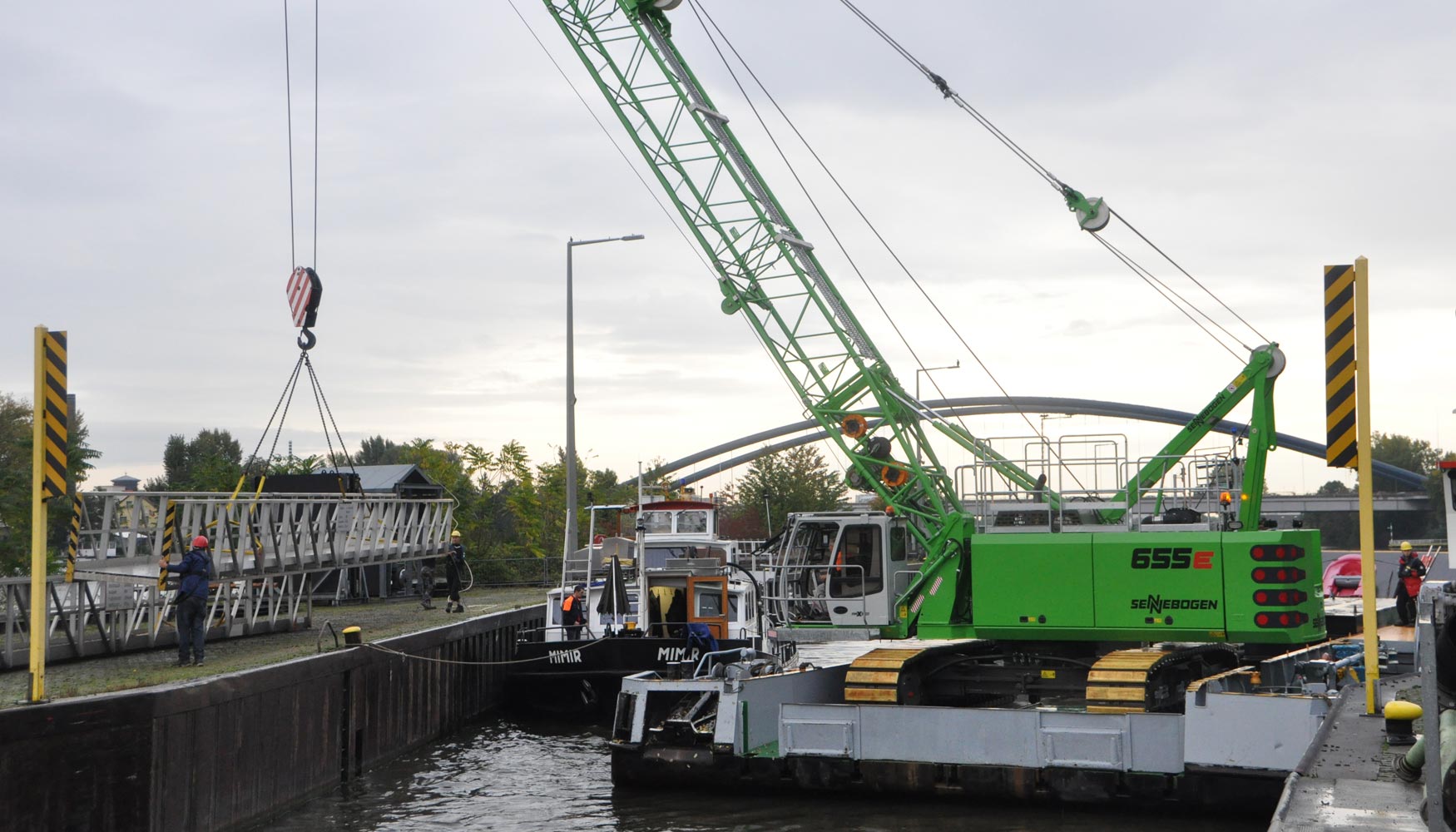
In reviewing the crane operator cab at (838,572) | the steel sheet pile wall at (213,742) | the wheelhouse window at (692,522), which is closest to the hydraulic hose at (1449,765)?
the crane operator cab at (838,572)

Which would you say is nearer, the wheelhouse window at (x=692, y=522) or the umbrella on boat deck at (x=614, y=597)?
the umbrella on boat deck at (x=614, y=597)

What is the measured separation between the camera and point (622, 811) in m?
17.6

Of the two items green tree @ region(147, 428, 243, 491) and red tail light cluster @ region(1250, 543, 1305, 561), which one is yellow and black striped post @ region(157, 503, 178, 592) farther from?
green tree @ region(147, 428, 243, 491)

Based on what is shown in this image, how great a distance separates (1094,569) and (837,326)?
7.73m

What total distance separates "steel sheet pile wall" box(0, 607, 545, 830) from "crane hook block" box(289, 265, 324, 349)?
5433mm

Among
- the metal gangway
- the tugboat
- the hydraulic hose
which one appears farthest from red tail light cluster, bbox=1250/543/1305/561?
the metal gangway

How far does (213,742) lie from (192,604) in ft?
14.0

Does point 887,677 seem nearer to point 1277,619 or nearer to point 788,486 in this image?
point 1277,619

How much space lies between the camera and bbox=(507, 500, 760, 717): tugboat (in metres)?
25.1

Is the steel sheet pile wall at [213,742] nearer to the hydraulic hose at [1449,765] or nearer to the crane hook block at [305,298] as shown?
the crane hook block at [305,298]

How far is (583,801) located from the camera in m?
18.3

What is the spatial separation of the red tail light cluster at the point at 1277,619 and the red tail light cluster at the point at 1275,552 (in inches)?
27.2

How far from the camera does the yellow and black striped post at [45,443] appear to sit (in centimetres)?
1315

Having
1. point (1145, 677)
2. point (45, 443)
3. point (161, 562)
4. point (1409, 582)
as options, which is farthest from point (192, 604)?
point (1409, 582)
